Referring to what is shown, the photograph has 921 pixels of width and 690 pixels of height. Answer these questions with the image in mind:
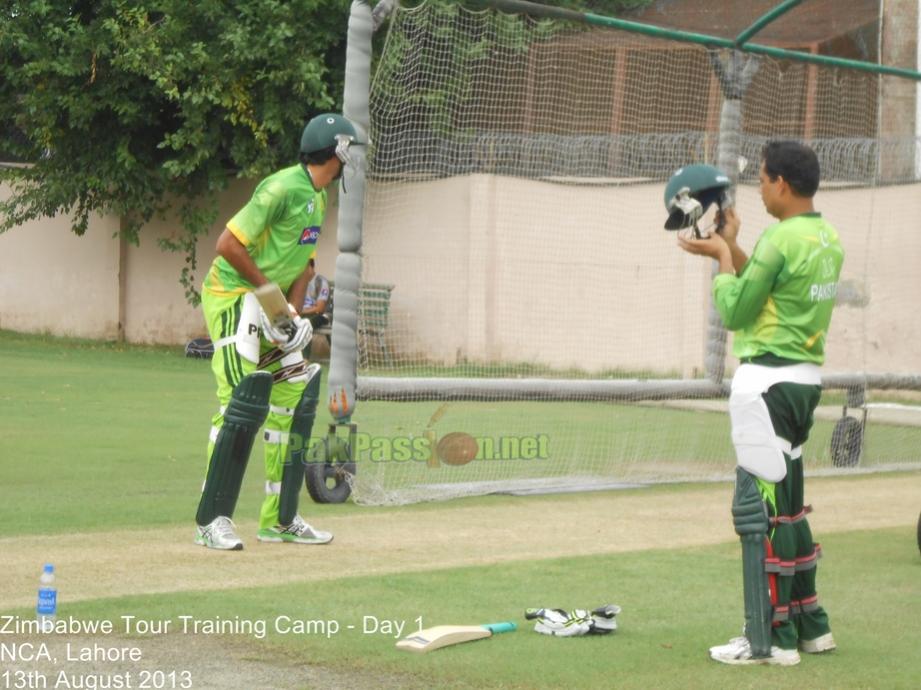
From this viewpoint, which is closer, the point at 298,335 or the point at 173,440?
the point at 298,335

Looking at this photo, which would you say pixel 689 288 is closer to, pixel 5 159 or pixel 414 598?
pixel 414 598

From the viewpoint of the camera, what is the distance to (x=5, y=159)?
29.5 m

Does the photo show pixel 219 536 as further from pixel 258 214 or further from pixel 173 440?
pixel 173 440

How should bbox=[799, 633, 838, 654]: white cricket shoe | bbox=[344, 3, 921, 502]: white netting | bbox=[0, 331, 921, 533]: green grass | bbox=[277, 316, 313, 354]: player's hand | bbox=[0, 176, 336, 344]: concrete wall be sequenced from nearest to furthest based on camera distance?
bbox=[799, 633, 838, 654]: white cricket shoe → bbox=[277, 316, 313, 354]: player's hand → bbox=[0, 331, 921, 533]: green grass → bbox=[344, 3, 921, 502]: white netting → bbox=[0, 176, 336, 344]: concrete wall

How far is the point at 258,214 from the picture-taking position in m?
7.89

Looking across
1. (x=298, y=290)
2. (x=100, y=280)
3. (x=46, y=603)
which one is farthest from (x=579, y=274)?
(x=100, y=280)

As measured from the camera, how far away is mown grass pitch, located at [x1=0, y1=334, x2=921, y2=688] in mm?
5555

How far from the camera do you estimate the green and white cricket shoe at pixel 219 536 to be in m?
7.79

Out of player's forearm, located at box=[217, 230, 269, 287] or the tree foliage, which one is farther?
the tree foliage

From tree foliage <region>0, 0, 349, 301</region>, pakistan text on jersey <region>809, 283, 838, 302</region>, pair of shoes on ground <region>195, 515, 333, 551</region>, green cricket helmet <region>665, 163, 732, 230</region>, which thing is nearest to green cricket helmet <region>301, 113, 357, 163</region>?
pair of shoes on ground <region>195, 515, 333, 551</region>

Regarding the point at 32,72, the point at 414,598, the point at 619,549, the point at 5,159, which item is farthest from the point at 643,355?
the point at 5,159

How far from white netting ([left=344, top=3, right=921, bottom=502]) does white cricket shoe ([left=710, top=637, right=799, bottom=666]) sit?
4465 millimetres

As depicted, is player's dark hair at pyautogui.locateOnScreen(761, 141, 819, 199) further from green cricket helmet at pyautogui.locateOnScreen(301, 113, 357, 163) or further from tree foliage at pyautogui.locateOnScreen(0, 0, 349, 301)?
tree foliage at pyautogui.locateOnScreen(0, 0, 349, 301)

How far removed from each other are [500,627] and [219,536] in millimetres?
2244
